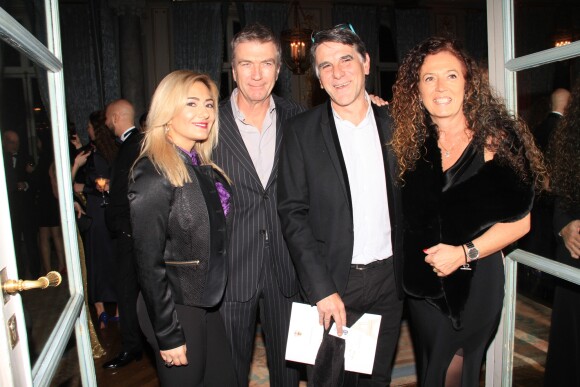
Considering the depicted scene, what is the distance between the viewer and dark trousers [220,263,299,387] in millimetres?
2107

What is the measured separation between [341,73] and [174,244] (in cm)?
92

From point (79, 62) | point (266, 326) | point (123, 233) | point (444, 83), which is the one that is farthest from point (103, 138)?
point (79, 62)

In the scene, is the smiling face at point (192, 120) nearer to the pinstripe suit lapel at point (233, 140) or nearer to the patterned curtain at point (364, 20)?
the pinstripe suit lapel at point (233, 140)

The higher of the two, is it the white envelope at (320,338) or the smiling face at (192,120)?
the smiling face at (192,120)

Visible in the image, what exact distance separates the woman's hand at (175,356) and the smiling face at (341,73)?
1.10m

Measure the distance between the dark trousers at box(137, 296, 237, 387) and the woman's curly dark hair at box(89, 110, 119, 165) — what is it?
2223 mm

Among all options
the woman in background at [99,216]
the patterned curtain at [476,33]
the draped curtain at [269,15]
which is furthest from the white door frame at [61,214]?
the patterned curtain at [476,33]

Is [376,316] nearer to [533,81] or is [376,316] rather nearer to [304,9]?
[533,81]

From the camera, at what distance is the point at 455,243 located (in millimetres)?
1686

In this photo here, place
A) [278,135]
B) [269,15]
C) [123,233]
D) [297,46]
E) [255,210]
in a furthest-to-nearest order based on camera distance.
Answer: [269,15] < [297,46] < [123,233] < [278,135] < [255,210]

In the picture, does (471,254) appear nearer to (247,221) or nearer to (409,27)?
(247,221)

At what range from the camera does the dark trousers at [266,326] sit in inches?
83.0

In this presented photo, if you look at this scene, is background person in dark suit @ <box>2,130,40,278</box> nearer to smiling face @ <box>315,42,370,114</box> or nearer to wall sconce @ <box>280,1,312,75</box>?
smiling face @ <box>315,42,370,114</box>

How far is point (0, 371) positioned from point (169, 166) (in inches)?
33.8
